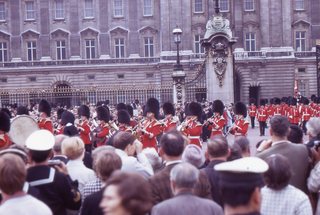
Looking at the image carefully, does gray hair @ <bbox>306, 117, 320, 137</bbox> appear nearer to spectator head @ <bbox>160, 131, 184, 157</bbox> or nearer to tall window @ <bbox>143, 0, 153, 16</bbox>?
spectator head @ <bbox>160, 131, 184, 157</bbox>

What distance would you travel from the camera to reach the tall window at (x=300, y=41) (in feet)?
150

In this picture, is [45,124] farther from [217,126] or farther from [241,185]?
[241,185]

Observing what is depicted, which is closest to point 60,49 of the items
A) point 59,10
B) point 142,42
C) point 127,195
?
point 59,10

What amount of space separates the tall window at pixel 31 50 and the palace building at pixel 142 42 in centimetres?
8

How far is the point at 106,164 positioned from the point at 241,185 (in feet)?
5.83

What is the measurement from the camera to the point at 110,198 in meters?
3.37

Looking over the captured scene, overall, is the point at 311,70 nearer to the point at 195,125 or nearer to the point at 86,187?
the point at 195,125

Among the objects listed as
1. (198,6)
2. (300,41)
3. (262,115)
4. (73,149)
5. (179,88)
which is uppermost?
(198,6)

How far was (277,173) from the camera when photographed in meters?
5.21

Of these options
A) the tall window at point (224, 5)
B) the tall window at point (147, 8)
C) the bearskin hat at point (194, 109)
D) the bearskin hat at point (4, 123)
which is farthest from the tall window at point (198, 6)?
the bearskin hat at point (4, 123)

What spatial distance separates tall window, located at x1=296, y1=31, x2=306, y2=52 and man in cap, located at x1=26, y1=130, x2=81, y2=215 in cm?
4166

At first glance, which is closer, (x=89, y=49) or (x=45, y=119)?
(x=45, y=119)

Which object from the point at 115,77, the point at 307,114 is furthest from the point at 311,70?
the point at 307,114

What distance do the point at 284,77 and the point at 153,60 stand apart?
31.3 feet
